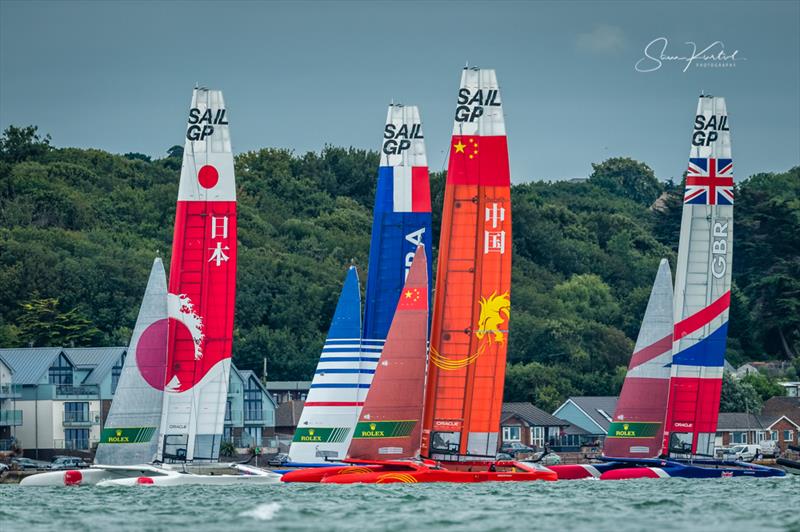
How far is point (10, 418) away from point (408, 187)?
33.5 m

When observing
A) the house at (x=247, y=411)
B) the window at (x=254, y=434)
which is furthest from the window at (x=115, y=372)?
the window at (x=254, y=434)

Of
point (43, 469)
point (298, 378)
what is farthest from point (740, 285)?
point (43, 469)

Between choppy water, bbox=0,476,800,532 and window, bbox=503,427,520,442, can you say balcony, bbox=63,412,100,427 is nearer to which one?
window, bbox=503,427,520,442

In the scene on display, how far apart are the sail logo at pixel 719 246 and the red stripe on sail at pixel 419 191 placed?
907 cm

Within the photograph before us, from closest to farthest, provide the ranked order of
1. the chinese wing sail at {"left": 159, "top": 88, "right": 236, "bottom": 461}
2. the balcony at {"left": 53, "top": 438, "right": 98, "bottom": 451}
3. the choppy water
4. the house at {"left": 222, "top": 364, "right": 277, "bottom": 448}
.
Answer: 1. the choppy water
2. the chinese wing sail at {"left": 159, "top": 88, "right": 236, "bottom": 461}
3. the balcony at {"left": 53, "top": 438, "right": 98, "bottom": 451}
4. the house at {"left": 222, "top": 364, "right": 277, "bottom": 448}

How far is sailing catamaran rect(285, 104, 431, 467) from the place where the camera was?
4712 centimetres

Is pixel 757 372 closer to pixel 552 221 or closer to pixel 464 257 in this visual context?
pixel 552 221

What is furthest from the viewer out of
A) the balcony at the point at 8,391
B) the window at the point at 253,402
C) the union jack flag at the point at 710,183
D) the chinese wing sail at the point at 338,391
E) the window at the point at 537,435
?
the window at the point at 537,435

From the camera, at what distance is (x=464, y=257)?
137ft

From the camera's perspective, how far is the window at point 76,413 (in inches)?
3078

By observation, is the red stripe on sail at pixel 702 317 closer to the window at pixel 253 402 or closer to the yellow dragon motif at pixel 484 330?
the yellow dragon motif at pixel 484 330

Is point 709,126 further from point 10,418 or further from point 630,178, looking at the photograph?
point 630,178

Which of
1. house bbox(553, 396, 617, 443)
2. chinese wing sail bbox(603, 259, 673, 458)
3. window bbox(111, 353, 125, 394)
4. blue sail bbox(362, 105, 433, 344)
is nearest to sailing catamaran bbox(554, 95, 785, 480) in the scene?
chinese wing sail bbox(603, 259, 673, 458)

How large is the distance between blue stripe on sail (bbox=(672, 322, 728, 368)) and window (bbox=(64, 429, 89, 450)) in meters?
35.8
